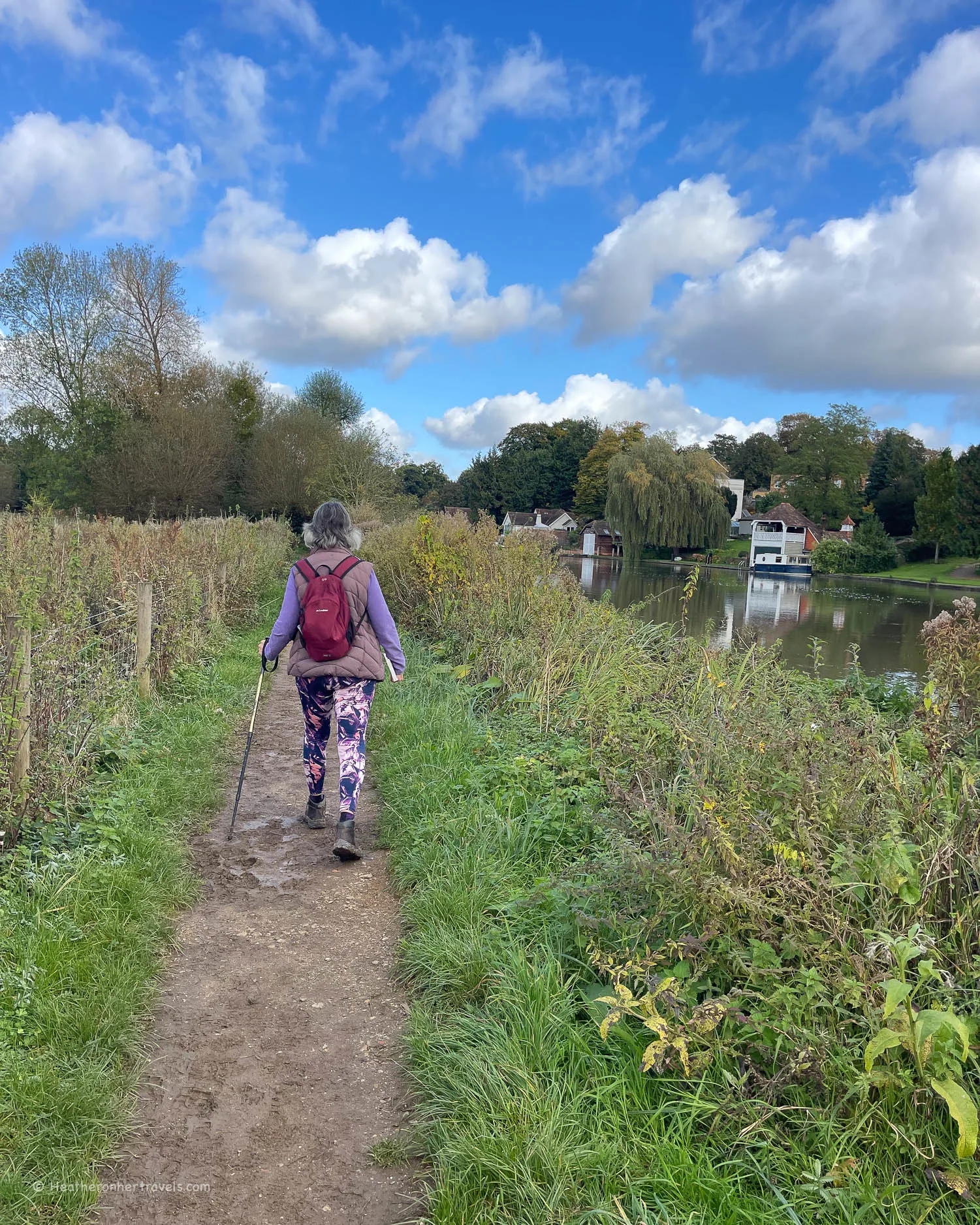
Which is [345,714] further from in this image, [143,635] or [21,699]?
[143,635]

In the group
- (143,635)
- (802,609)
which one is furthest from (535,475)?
(143,635)

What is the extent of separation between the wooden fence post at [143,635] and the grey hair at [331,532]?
3.10 metres

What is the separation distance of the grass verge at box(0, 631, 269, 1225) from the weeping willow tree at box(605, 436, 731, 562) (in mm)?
50449

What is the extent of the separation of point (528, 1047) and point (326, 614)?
2.83m

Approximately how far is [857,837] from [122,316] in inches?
1559

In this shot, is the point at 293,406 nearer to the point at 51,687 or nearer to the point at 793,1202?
the point at 51,687

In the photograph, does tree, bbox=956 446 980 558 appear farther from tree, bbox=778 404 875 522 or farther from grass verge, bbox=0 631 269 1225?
grass verge, bbox=0 631 269 1225

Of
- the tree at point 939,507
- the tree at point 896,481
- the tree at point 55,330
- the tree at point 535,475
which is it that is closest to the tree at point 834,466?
the tree at point 896,481

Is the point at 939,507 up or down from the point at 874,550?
up

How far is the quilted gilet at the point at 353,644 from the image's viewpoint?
16.6ft

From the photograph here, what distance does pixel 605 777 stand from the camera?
4109 millimetres

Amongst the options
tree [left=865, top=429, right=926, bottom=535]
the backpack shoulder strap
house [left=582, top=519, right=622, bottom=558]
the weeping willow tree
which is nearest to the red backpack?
the backpack shoulder strap

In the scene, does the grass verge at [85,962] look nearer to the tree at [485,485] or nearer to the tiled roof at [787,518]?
the tiled roof at [787,518]

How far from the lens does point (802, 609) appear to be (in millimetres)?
34031
